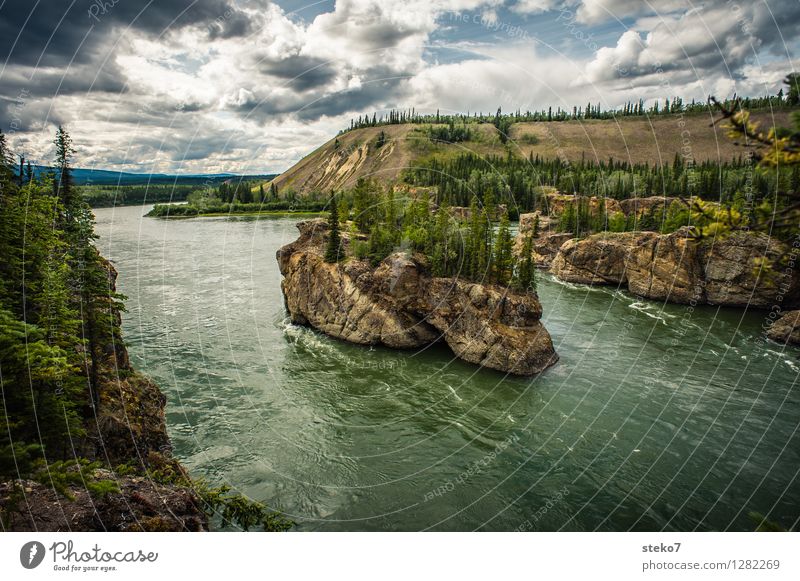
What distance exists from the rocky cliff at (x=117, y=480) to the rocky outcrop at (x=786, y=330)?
139 ft

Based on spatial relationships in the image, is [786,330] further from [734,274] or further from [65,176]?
[65,176]

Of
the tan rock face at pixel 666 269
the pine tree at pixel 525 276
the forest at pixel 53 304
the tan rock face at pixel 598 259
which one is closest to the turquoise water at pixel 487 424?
the pine tree at pixel 525 276

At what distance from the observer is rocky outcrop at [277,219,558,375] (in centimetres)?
2847

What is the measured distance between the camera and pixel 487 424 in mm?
22344

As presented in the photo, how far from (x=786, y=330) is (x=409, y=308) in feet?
104

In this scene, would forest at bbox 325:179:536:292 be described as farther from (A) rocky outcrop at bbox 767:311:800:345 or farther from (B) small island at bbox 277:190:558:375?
(A) rocky outcrop at bbox 767:311:800:345

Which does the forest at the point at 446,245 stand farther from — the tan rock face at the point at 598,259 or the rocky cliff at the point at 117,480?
the tan rock face at the point at 598,259

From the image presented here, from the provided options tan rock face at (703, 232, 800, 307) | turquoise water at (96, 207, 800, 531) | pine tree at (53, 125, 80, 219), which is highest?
pine tree at (53, 125, 80, 219)

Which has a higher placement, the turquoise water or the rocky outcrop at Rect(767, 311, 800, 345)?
the rocky outcrop at Rect(767, 311, 800, 345)

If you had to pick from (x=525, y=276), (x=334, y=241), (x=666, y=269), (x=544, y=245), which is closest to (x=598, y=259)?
(x=666, y=269)

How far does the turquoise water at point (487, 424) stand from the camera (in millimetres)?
16344

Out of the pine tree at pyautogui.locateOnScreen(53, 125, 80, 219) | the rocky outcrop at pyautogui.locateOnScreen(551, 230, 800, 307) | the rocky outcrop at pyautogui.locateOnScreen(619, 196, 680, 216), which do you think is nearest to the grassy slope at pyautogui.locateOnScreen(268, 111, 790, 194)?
the rocky outcrop at pyautogui.locateOnScreen(619, 196, 680, 216)

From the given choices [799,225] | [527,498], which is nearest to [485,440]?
[527,498]

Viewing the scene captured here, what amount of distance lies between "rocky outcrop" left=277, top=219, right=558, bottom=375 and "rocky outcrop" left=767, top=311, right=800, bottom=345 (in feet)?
71.1
